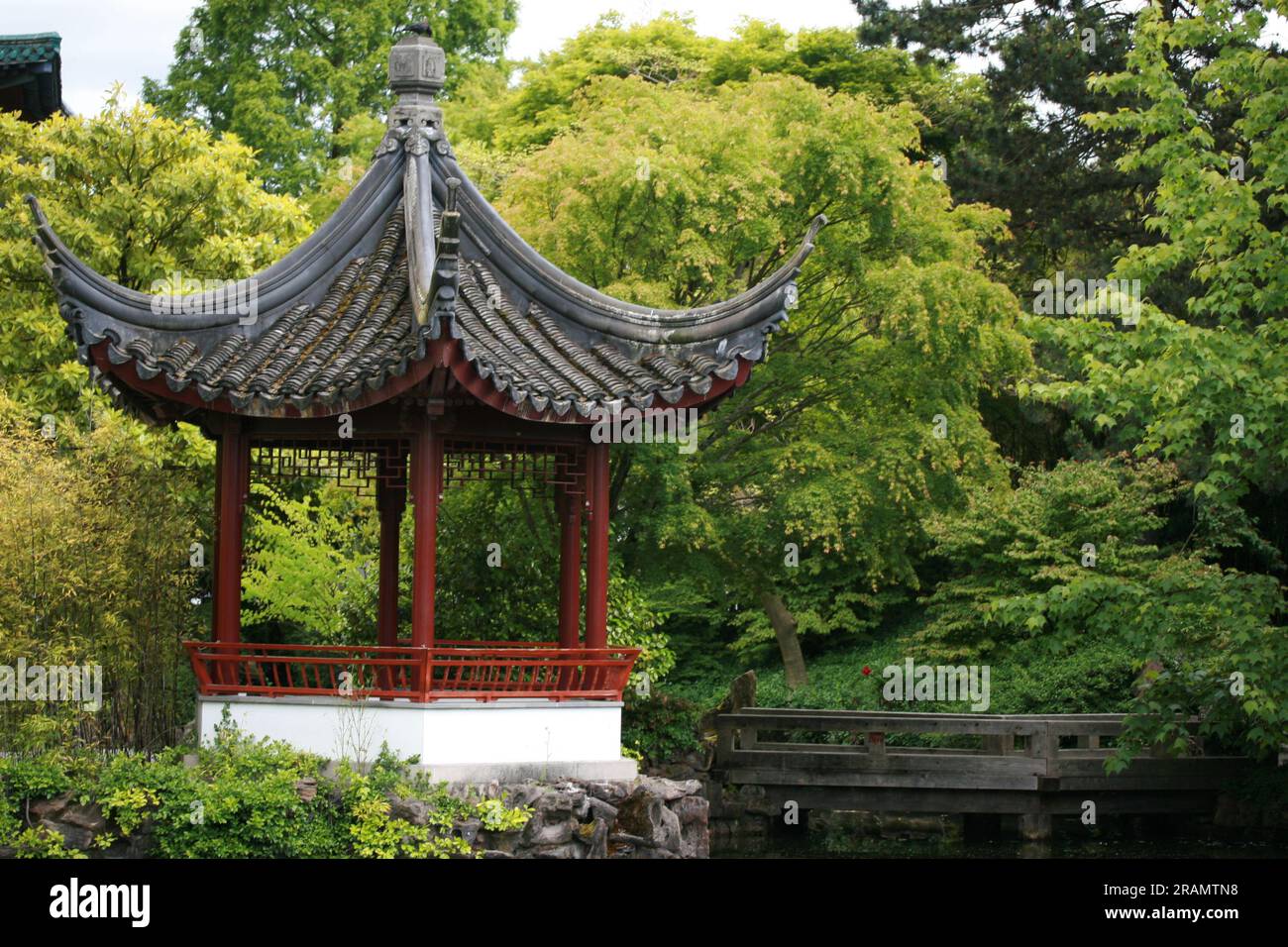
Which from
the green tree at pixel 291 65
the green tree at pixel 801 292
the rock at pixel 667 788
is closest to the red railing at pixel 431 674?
the rock at pixel 667 788

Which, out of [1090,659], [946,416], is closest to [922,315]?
[946,416]

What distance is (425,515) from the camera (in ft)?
37.2

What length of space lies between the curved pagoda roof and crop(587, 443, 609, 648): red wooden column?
636 millimetres

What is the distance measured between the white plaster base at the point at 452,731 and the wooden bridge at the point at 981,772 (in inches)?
256

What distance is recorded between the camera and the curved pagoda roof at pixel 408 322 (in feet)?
35.7

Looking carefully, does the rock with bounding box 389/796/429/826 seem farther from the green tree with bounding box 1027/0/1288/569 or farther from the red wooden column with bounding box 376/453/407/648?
the green tree with bounding box 1027/0/1288/569

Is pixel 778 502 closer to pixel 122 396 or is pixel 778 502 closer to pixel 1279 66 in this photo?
pixel 1279 66

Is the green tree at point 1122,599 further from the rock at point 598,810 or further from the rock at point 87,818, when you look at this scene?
the rock at point 87,818

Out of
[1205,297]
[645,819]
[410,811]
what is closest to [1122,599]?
[1205,297]

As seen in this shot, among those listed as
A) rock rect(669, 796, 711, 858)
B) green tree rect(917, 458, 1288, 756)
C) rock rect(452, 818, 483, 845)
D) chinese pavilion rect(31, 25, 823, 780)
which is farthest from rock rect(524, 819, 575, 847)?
green tree rect(917, 458, 1288, 756)

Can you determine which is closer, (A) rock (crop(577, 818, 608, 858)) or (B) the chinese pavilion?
(A) rock (crop(577, 818, 608, 858))

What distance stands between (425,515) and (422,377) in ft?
3.51

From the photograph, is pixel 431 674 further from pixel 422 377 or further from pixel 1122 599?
pixel 1122 599

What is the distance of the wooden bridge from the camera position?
56.6 ft
